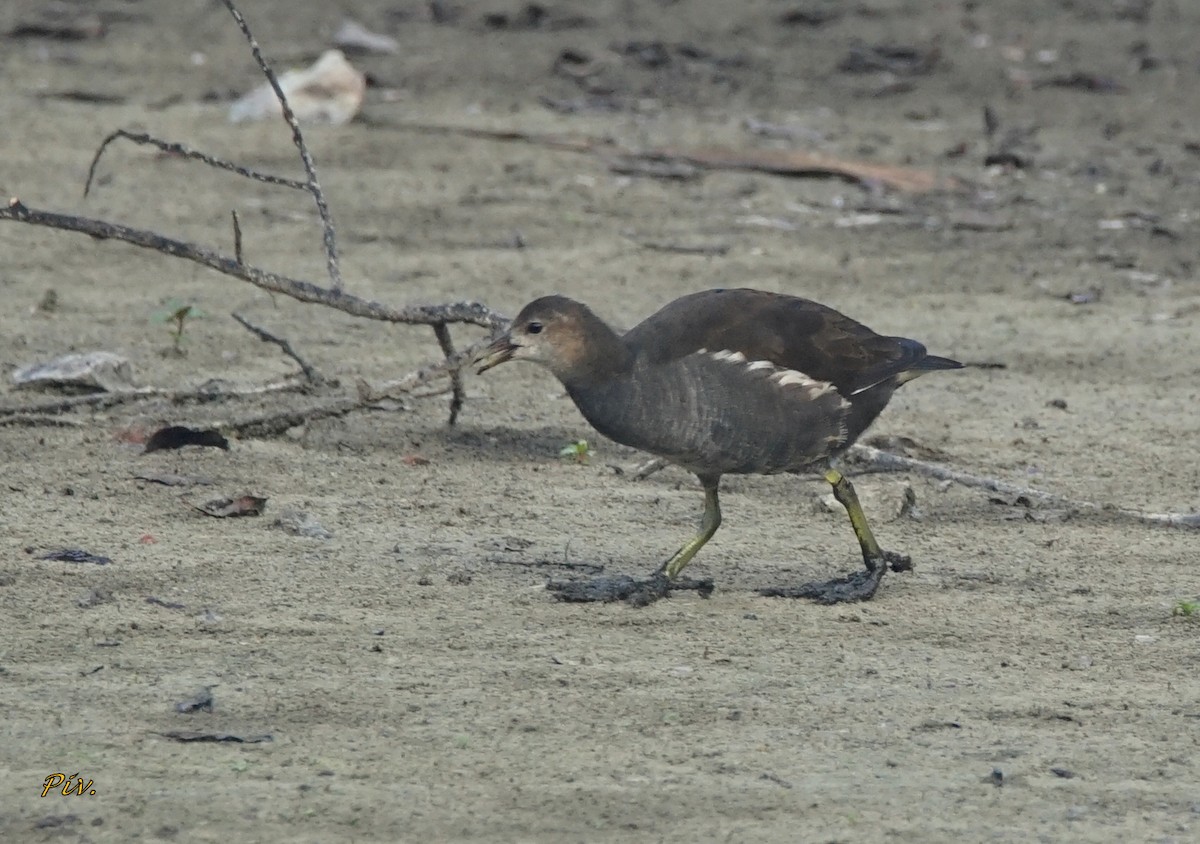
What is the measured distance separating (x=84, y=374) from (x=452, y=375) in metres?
1.27

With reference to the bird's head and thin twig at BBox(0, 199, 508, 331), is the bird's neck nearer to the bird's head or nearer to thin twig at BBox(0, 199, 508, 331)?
the bird's head

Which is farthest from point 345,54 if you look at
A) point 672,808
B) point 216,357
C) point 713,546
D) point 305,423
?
point 672,808

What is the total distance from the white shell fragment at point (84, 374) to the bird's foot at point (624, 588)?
2112 mm

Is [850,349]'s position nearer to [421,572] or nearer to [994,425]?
[421,572]

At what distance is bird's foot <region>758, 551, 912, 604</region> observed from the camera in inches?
187

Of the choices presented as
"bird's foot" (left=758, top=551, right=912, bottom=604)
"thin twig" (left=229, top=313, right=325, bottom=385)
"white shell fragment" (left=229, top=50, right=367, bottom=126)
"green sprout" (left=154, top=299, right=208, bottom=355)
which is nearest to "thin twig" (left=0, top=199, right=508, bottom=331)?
"thin twig" (left=229, top=313, right=325, bottom=385)

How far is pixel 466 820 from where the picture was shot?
342cm

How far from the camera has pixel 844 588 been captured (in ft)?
15.7

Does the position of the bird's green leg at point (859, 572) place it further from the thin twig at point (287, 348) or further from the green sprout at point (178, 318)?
the green sprout at point (178, 318)

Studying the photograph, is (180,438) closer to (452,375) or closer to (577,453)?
(452,375)

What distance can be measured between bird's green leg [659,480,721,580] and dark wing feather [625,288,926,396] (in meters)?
0.39

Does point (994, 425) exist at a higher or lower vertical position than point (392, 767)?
higher

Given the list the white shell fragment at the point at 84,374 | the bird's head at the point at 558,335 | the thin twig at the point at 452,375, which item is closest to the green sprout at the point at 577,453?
the thin twig at the point at 452,375

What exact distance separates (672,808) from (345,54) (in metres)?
8.86
